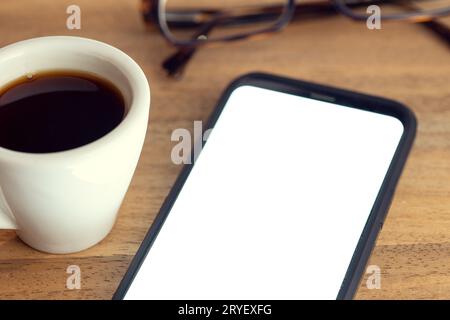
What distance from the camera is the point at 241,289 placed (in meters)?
0.44

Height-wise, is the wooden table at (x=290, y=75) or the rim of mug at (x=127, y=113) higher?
the rim of mug at (x=127, y=113)

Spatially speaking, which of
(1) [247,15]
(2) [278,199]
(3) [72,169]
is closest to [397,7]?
(1) [247,15]

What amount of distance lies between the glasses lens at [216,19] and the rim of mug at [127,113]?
0.18m

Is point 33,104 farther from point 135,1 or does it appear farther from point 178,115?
point 135,1

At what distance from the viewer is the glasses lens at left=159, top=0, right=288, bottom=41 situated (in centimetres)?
63

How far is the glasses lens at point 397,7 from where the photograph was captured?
25.2 inches

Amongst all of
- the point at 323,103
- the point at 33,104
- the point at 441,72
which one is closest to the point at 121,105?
the point at 33,104

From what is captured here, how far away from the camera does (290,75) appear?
590mm

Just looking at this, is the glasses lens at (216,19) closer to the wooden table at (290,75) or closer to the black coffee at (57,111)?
the wooden table at (290,75)

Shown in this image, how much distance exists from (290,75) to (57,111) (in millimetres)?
216

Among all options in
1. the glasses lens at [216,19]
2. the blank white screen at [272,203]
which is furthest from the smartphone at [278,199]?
the glasses lens at [216,19]

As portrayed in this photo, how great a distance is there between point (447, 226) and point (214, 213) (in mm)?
158

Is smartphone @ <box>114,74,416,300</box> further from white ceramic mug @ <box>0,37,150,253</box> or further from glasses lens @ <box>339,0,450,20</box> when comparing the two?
glasses lens @ <box>339,0,450,20</box>
